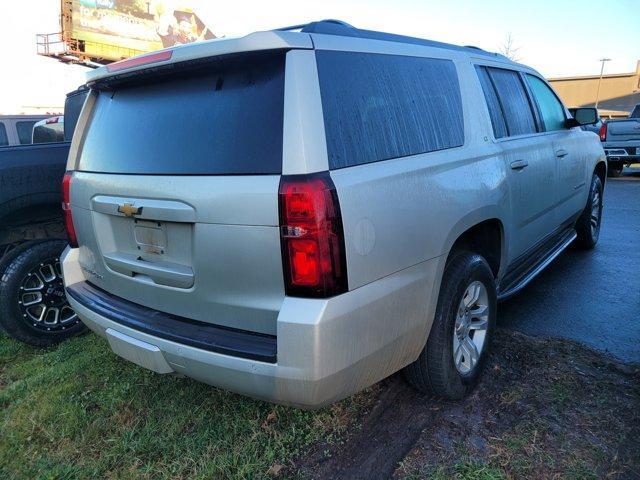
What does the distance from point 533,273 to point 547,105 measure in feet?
5.43

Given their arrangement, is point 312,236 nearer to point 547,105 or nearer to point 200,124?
point 200,124

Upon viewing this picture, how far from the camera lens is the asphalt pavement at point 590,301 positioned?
3.63 meters

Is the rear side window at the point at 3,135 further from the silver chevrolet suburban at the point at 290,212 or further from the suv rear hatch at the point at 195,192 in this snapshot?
the suv rear hatch at the point at 195,192

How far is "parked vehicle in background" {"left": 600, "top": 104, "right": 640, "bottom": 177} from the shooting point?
12617 millimetres

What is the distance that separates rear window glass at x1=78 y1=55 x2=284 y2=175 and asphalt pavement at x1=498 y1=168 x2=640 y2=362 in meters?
2.71

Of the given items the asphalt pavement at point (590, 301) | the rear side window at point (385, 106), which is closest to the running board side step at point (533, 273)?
the asphalt pavement at point (590, 301)

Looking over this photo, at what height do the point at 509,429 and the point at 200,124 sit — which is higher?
the point at 200,124

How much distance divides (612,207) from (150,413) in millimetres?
8580

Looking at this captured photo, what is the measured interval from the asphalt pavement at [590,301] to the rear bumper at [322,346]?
5.99ft

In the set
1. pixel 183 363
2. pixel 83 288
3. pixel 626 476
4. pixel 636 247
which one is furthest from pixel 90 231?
pixel 636 247

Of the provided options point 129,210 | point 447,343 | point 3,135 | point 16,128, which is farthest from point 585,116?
point 3,135

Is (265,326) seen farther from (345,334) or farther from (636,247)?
(636,247)

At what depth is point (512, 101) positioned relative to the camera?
3.78m

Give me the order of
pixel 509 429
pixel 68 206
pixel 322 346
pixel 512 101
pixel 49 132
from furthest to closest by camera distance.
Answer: pixel 49 132 < pixel 512 101 < pixel 68 206 < pixel 509 429 < pixel 322 346
